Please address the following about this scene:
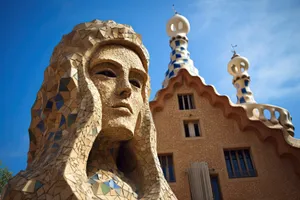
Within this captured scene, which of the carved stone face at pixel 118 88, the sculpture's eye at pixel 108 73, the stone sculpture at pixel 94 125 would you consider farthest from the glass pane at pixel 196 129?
the sculpture's eye at pixel 108 73

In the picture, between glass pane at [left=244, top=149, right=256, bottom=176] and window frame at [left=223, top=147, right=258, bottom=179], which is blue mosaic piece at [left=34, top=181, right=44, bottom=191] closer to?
window frame at [left=223, top=147, right=258, bottom=179]

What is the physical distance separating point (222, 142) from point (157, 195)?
6338 millimetres

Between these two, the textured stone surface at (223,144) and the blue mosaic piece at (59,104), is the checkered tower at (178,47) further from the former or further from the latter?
the blue mosaic piece at (59,104)

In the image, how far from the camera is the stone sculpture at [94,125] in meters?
3.40

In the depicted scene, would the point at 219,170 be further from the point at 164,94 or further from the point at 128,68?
the point at 128,68

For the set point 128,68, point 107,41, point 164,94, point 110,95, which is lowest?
point 110,95

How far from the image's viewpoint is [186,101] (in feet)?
36.4

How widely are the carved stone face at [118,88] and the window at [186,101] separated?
6242 millimetres

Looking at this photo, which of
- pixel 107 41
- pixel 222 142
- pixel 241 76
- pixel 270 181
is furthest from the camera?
pixel 241 76

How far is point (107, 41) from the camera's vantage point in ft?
15.0

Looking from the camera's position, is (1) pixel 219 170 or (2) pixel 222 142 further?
(2) pixel 222 142

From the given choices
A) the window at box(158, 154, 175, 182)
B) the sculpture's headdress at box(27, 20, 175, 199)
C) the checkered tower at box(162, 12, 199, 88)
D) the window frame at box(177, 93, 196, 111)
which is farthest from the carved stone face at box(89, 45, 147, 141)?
the checkered tower at box(162, 12, 199, 88)

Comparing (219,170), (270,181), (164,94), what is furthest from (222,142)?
(164,94)

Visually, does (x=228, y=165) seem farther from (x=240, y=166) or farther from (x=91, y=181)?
(x=91, y=181)
